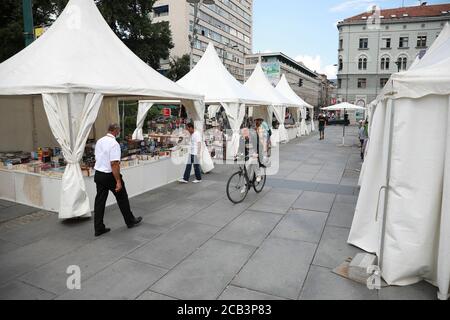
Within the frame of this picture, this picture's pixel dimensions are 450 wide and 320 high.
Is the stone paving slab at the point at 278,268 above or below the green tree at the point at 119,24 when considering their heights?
below

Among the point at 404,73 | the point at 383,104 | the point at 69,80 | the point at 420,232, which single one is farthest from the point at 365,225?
the point at 69,80

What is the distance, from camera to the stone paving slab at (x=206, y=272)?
138 inches

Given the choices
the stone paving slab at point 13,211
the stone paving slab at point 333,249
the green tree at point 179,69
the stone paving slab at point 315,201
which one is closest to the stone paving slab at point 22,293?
the stone paving slab at point 13,211

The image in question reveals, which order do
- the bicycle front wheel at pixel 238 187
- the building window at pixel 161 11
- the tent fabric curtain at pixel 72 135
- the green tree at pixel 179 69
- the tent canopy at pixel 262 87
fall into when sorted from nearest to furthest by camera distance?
the tent fabric curtain at pixel 72 135
the bicycle front wheel at pixel 238 187
the tent canopy at pixel 262 87
the green tree at pixel 179 69
the building window at pixel 161 11

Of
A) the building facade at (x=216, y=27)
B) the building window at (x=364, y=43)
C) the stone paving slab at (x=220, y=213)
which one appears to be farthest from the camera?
the building facade at (x=216, y=27)

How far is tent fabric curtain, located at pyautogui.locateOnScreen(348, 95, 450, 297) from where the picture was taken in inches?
131

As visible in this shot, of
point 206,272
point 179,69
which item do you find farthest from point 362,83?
point 206,272

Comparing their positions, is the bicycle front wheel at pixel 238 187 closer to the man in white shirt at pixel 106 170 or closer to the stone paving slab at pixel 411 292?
the man in white shirt at pixel 106 170

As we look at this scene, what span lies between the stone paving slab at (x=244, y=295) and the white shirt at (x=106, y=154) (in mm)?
2686

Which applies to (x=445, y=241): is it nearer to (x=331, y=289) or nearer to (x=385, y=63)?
(x=331, y=289)

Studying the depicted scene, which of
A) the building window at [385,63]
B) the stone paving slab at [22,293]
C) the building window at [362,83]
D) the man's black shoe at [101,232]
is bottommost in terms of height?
the stone paving slab at [22,293]

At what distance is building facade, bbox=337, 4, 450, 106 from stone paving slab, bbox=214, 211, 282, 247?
176ft

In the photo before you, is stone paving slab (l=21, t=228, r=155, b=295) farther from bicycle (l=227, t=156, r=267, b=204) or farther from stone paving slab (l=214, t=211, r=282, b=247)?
bicycle (l=227, t=156, r=267, b=204)

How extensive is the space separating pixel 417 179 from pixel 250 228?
9.08 ft
